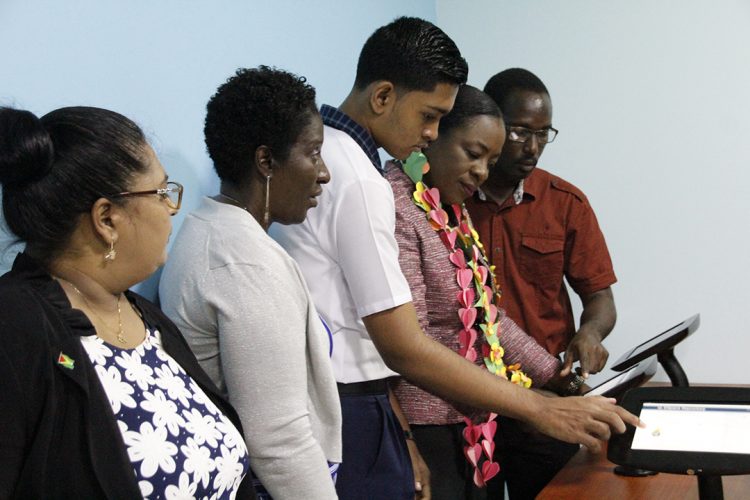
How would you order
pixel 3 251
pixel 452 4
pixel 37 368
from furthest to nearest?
pixel 452 4, pixel 3 251, pixel 37 368

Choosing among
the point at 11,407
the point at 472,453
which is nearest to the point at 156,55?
the point at 11,407

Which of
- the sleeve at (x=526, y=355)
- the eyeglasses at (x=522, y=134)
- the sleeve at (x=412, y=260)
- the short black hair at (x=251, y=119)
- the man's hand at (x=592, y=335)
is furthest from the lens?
the eyeglasses at (x=522, y=134)

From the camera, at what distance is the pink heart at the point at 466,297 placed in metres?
1.90

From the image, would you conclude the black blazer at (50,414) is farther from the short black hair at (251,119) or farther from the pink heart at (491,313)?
the pink heart at (491,313)

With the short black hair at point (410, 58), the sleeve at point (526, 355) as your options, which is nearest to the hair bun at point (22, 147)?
the short black hair at point (410, 58)

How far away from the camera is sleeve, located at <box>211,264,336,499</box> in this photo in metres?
1.34

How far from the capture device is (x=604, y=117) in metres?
3.25

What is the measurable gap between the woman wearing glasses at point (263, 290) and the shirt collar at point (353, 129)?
206 millimetres

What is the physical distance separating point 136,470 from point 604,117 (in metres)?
2.56

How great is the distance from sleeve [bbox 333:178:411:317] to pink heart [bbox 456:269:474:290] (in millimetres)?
311

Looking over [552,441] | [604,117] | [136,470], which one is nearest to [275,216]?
[136,470]

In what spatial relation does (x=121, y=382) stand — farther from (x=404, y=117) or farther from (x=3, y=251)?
(x=404, y=117)

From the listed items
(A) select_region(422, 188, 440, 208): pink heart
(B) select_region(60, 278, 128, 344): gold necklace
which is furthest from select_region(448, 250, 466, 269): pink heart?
(B) select_region(60, 278, 128, 344): gold necklace

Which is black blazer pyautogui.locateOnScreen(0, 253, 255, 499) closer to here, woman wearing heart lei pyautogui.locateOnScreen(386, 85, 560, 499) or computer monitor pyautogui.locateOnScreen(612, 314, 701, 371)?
woman wearing heart lei pyautogui.locateOnScreen(386, 85, 560, 499)
